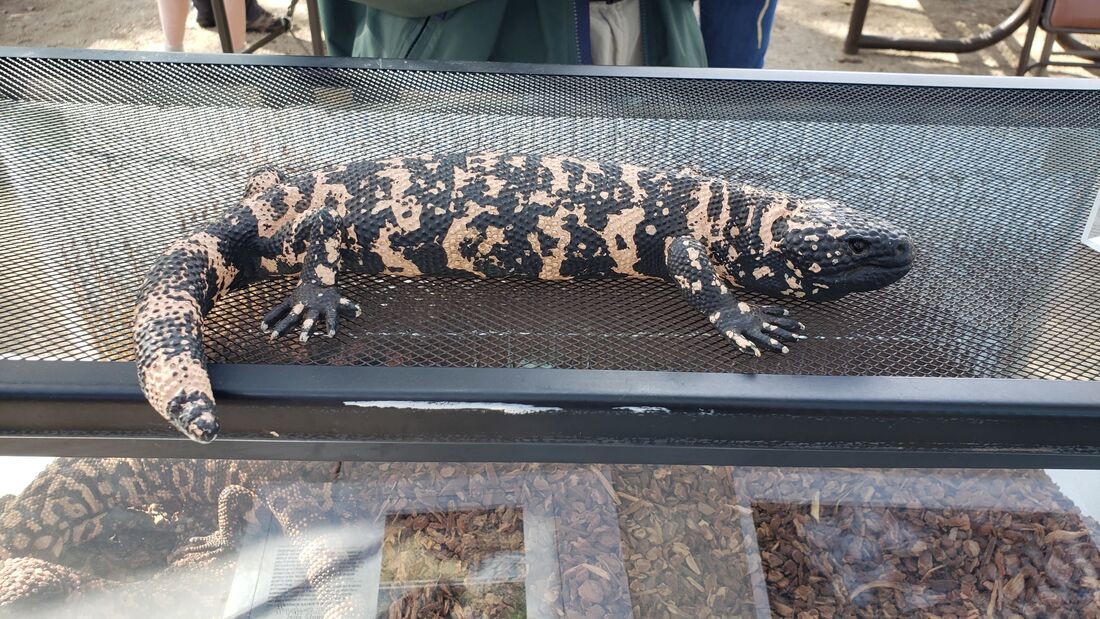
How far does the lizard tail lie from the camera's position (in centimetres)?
110

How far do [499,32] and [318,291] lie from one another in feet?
4.12

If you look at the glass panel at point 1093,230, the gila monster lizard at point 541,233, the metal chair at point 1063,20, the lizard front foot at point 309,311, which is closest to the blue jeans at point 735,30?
the gila monster lizard at point 541,233

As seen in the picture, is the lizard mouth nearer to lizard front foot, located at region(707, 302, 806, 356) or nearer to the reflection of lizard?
lizard front foot, located at region(707, 302, 806, 356)

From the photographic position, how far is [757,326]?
1356 mm

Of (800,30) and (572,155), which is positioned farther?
(800,30)

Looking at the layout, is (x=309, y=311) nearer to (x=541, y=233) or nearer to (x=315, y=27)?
(x=541, y=233)

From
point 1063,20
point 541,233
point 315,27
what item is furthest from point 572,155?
point 1063,20

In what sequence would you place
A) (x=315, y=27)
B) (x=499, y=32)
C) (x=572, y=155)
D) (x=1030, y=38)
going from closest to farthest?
(x=572, y=155), (x=499, y=32), (x=315, y=27), (x=1030, y=38)

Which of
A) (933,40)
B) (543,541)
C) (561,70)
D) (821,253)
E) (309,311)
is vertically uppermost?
(561,70)

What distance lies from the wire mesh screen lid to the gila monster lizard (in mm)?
52

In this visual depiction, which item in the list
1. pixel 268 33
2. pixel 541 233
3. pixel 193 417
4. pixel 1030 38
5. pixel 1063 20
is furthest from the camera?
pixel 268 33

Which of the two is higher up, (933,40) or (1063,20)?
(1063,20)

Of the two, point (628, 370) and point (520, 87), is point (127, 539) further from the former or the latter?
point (520, 87)

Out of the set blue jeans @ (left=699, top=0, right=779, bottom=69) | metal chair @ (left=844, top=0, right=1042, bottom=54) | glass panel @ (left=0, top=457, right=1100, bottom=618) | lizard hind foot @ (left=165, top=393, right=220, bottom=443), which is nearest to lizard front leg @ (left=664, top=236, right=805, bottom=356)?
glass panel @ (left=0, top=457, right=1100, bottom=618)
